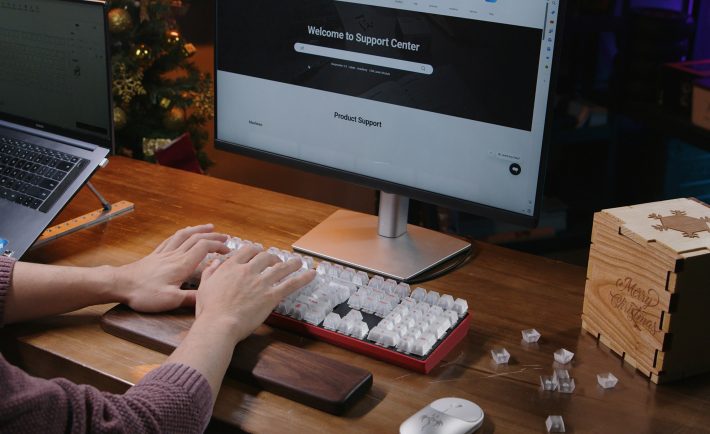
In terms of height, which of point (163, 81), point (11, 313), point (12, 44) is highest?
point (12, 44)

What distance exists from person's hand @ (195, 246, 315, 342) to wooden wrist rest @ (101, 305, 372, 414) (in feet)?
0.11

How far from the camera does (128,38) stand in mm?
1934

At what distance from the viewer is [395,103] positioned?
4.51ft

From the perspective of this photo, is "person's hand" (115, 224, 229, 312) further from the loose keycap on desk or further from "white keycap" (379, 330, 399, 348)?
"white keycap" (379, 330, 399, 348)

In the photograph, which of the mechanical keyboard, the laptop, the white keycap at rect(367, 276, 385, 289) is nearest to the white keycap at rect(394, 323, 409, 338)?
the mechanical keyboard

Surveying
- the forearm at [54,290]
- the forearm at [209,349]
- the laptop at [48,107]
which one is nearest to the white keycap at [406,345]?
the forearm at [209,349]

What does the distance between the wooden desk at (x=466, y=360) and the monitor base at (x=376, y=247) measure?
42 mm

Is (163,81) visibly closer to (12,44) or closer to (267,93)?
(12,44)

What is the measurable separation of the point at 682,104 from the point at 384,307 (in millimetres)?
1630

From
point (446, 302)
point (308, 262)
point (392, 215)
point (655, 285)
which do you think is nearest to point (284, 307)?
point (308, 262)

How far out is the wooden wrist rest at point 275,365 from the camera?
1037 mm

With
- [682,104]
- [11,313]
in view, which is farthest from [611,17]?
[11,313]

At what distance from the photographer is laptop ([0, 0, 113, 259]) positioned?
1.45 m

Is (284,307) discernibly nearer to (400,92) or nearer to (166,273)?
(166,273)
